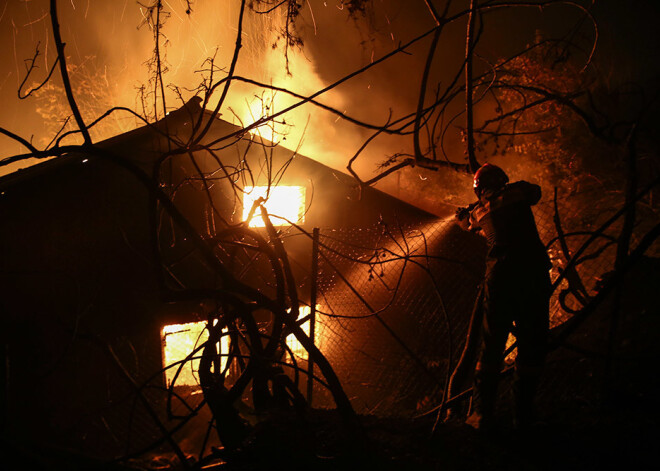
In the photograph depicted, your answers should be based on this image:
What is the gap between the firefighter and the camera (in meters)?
3.14

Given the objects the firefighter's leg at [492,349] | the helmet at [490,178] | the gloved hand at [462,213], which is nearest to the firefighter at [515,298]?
the firefighter's leg at [492,349]

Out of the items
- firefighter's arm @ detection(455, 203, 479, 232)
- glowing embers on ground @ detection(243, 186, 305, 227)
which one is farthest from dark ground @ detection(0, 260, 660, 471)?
glowing embers on ground @ detection(243, 186, 305, 227)

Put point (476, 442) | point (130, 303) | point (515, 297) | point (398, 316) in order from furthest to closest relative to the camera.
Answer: point (398, 316)
point (130, 303)
point (515, 297)
point (476, 442)

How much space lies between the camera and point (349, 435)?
2.52 metres

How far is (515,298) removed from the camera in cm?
320

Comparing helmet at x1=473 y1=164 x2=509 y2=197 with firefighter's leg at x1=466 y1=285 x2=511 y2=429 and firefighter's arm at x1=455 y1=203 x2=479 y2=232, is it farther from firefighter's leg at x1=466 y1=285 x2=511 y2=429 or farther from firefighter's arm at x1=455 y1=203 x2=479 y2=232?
firefighter's leg at x1=466 y1=285 x2=511 y2=429

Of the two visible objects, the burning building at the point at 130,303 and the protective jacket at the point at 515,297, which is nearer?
the protective jacket at the point at 515,297

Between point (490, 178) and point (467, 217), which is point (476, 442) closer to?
point (467, 217)

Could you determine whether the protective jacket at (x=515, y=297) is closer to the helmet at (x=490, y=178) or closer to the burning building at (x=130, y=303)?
the helmet at (x=490, y=178)

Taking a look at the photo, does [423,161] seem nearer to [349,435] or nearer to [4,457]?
[349,435]

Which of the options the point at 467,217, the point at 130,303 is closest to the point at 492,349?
the point at 467,217

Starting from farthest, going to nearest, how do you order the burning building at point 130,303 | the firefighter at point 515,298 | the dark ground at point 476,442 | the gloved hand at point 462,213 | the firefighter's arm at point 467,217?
the burning building at point 130,303 < the gloved hand at point 462,213 < the firefighter's arm at point 467,217 < the firefighter at point 515,298 < the dark ground at point 476,442

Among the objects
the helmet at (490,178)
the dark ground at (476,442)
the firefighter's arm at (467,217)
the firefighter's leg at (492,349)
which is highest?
the helmet at (490,178)

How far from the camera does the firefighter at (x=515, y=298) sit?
3141mm
